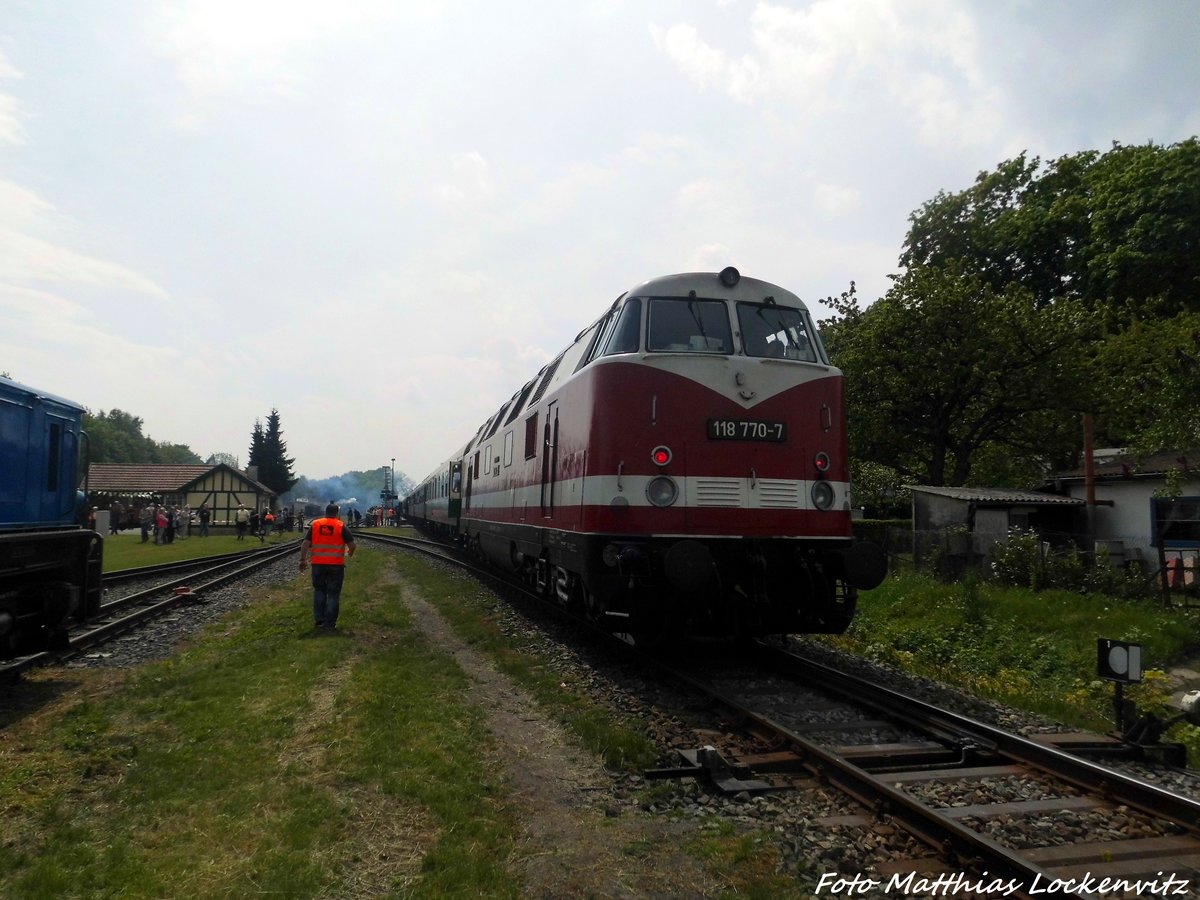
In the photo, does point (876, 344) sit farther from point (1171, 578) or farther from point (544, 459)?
point (544, 459)

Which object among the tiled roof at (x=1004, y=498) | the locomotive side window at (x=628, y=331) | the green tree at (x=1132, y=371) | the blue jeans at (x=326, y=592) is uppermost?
the green tree at (x=1132, y=371)

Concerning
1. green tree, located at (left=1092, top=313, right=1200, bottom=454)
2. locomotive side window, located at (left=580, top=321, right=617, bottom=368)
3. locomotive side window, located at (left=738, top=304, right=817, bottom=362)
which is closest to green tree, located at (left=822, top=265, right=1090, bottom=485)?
green tree, located at (left=1092, top=313, right=1200, bottom=454)

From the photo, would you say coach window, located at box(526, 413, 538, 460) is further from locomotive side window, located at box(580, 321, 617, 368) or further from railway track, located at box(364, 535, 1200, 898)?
railway track, located at box(364, 535, 1200, 898)

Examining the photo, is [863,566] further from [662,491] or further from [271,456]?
[271,456]

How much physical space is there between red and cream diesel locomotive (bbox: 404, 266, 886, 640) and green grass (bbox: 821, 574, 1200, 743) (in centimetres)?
235

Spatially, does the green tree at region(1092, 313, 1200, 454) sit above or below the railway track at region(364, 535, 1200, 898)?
above

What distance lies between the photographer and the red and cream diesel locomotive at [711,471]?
7.96 metres

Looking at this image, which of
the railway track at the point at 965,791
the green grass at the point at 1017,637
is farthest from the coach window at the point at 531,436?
the railway track at the point at 965,791

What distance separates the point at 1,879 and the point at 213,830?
922 mm

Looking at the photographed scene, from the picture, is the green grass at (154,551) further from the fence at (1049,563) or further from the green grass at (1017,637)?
the fence at (1049,563)

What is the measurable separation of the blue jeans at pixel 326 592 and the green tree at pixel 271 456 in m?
76.9

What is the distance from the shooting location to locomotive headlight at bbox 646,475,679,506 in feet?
26.1

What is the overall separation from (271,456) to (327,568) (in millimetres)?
78360

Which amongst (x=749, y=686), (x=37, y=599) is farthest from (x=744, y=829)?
(x=37, y=599)
